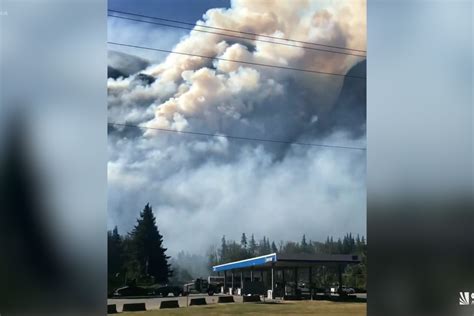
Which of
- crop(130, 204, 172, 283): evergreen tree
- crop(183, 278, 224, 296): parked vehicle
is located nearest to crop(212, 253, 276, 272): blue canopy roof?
crop(183, 278, 224, 296): parked vehicle

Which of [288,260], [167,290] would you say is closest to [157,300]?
[167,290]

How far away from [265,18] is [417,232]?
2.29 metres

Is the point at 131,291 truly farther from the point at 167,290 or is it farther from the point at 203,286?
the point at 203,286

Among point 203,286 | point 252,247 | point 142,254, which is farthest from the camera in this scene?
point 252,247

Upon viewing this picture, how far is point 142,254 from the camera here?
4426mm

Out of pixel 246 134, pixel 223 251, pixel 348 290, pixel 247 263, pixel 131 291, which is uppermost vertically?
pixel 246 134

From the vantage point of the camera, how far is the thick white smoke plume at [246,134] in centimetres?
451

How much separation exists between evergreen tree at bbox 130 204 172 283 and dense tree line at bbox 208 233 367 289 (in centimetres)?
39

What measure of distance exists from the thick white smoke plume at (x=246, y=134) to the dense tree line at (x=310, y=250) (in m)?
0.08

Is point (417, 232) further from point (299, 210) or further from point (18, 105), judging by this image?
point (18, 105)

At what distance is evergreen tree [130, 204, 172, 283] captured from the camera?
174 inches

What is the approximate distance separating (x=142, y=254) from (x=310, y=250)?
1.48 meters

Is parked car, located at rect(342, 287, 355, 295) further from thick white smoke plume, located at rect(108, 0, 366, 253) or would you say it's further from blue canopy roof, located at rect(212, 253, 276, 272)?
blue canopy roof, located at rect(212, 253, 276, 272)

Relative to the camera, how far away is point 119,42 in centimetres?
442
